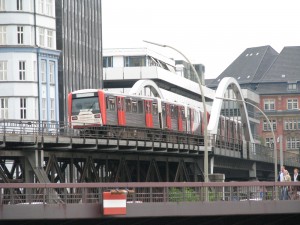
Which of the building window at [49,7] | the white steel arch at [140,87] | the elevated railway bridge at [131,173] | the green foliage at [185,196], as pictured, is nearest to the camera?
the elevated railway bridge at [131,173]

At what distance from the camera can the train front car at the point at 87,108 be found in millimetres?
83500

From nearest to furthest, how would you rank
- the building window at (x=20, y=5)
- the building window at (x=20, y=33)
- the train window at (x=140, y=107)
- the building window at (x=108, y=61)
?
the train window at (x=140, y=107) < the building window at (x=20, y=33) < the building window at (x=20, y=5) < the building window at (x=108, y=61)

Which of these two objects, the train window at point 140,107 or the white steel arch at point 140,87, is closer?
the train window at point 140,107

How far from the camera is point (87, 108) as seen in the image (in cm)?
8475

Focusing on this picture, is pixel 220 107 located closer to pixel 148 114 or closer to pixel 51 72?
pixel 51 72

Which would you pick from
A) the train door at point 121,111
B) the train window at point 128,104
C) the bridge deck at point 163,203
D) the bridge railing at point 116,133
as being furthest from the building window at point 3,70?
the bridge deck at point 163,203

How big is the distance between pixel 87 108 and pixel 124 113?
9.25 feet

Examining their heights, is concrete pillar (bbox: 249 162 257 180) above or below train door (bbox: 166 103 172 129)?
below

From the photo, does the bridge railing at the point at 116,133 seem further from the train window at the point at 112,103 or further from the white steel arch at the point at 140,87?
the white steel arch at the point at 140,87

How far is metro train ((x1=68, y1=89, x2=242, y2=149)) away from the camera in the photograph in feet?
275

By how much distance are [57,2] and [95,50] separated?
14.1 m

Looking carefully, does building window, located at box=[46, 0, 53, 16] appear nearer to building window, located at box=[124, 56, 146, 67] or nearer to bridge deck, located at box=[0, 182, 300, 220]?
building window, located at box=[124, 56, 146, 67]

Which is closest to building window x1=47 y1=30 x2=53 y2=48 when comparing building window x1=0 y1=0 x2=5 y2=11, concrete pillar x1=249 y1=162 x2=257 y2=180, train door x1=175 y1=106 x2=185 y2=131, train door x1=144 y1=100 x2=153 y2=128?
building window x1=0 y1=0 x2=5 y2=11

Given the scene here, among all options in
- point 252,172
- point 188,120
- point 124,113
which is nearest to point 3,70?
point 188,120
